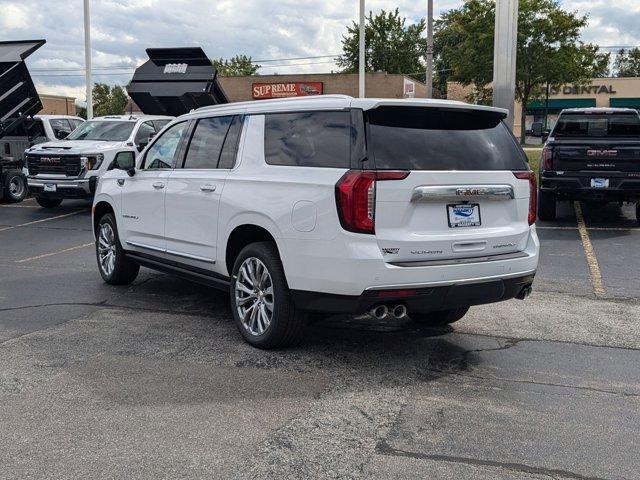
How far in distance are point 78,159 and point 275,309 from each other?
11114 millimetres

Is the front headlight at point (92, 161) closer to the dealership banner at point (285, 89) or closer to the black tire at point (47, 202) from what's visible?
the black tire at point (47, 202)

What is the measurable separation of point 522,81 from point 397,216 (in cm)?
3938

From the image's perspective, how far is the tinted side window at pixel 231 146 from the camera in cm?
606

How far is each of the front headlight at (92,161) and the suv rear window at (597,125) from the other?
935cm

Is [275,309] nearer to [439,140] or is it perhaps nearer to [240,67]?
[439,140]

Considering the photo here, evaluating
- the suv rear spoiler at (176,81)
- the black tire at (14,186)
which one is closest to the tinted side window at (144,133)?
the suv rear spoiler at (176,81)

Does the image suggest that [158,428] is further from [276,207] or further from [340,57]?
[340,57]

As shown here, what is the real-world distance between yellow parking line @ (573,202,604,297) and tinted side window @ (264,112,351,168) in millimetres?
4154

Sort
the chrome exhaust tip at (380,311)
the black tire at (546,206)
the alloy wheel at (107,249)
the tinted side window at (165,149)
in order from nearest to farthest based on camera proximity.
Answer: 1. the chrome exhaust tip at (380,311)
2. the tinted side window at (165,149)
3. the alloy wheel at (107,249)
4. the black tire at (546,206)

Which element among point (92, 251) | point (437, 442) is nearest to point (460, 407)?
point (437, 442)

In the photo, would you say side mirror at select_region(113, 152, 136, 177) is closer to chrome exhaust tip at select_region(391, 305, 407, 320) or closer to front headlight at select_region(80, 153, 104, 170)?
chrome exhaust tip at select_region(391, 305, 407, 320)

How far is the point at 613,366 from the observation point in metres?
5.41

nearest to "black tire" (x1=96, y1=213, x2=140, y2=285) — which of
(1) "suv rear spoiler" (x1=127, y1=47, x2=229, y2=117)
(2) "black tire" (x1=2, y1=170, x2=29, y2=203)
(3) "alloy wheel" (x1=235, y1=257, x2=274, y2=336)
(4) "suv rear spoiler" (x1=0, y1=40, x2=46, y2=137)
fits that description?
(3) "alloy wheel" (x1=235, y1=257, x2=274, y2=336)

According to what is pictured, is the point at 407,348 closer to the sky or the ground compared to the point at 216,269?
closer to the ground
